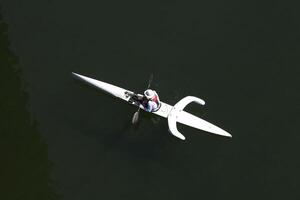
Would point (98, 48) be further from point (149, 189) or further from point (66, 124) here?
point (149, 189)

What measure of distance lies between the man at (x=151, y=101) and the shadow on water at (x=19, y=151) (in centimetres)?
468

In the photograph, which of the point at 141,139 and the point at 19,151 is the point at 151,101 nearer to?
the point at 141,139

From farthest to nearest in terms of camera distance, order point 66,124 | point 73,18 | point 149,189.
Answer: point 73,18 → point 66,124 → point 149,189

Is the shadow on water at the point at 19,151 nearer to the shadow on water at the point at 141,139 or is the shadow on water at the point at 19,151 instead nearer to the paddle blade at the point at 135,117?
the shadow on water at the point at 141,139

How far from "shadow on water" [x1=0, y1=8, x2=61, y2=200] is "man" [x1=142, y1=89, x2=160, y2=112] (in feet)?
15.3

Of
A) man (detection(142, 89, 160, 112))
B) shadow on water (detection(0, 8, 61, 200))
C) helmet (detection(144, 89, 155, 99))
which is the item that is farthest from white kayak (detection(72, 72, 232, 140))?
shadow on water (detection(0, 8, 61, 200))

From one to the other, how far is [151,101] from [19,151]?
5.98 meters

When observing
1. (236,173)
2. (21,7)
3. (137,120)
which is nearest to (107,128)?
(137,120)

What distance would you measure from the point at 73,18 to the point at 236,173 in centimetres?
1051

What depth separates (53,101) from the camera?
74.7 ft

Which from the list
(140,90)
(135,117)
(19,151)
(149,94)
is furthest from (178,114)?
(19,151)

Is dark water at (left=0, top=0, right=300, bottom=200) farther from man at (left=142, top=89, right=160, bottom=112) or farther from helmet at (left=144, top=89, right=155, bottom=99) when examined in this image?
helmet at (left=144, top=89, right=155, bottom=99)

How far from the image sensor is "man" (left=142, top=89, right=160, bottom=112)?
21.5m

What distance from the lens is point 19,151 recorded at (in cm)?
2181
